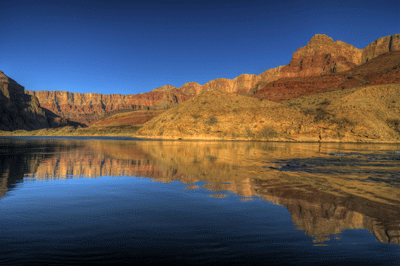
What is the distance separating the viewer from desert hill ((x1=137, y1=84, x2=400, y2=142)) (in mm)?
63812

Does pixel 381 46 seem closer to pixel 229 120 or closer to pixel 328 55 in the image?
pixel 328 55

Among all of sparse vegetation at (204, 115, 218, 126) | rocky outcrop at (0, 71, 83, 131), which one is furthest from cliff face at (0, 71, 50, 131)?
sparse vegetation at (204, 115, 218, 126)

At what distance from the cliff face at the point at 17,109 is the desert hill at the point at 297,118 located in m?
130

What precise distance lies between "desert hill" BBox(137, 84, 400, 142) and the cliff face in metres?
130

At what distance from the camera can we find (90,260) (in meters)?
4.29

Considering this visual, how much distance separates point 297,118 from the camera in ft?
235

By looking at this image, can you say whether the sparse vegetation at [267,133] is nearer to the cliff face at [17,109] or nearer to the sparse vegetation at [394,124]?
the sparse vegetation at [394,124]

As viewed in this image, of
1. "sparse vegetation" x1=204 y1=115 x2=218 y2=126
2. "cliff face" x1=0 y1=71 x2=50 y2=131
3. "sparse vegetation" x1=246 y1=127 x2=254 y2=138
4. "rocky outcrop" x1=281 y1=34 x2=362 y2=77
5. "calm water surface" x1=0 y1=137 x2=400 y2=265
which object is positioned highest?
"rocky outcrop" x1=281 y1=34 x2=362 y2=77

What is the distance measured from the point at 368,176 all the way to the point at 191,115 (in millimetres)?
A: 68623

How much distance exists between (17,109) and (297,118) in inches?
7459

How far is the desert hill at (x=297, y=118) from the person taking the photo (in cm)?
6381

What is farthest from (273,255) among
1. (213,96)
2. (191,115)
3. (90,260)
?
(213,96)

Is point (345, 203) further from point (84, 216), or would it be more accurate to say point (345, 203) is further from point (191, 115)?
point (191, 115)

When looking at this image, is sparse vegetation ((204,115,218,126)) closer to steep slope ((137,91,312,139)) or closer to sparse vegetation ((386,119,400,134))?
steep slope ((137,91,312,139))
